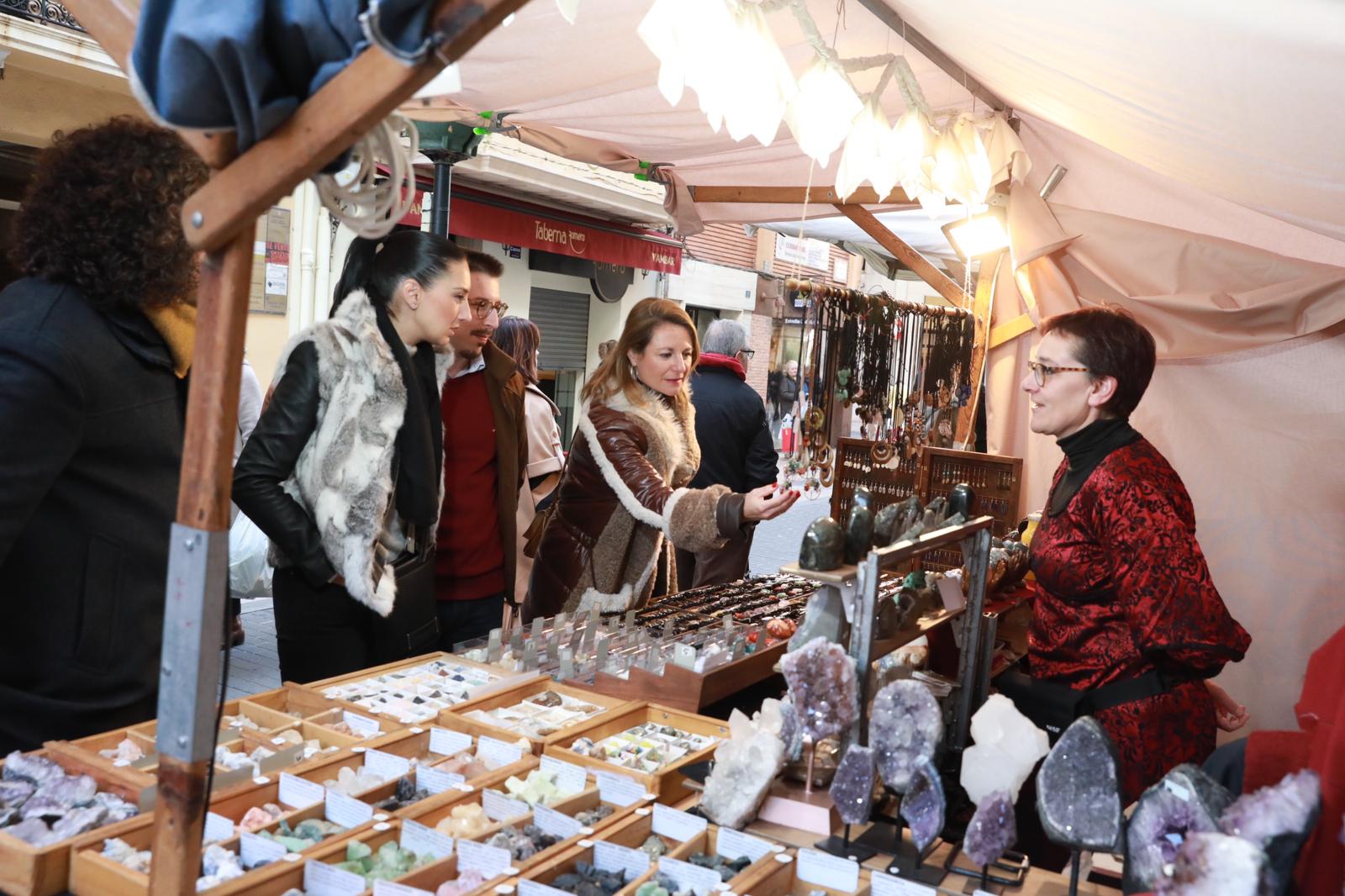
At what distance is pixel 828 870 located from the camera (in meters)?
1.73

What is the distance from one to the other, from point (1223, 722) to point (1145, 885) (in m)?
1.63

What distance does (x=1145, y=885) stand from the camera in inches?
57.9

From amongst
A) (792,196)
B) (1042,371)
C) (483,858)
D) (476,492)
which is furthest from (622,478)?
(792,196)

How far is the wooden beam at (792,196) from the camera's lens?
5.40 metres

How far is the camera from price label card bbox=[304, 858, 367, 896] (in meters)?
1.56

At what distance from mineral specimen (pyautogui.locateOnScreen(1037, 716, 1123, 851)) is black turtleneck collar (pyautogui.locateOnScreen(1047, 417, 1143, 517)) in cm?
114

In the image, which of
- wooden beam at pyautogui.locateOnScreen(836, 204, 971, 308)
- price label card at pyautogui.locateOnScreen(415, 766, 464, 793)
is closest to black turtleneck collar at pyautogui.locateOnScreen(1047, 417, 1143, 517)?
price label card at pyautogui.locateOnScreen(415, 766, 464, 793)

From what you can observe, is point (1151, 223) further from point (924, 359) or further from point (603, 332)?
point (603, 332)

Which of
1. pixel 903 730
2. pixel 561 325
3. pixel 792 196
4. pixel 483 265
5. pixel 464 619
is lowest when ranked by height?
pixel 464 619

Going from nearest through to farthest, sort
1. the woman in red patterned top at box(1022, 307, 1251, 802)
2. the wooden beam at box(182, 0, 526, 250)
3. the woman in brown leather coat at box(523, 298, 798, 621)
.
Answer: the wooden beam at box(182, 0, 526, 250), the woman in red patterned top at box(1022, 307, 1251, 802), the woman in brown leather coat at box(523, 298, 798, 621)

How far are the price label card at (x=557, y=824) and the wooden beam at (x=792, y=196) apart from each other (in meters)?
4.07

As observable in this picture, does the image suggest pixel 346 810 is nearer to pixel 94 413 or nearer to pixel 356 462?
pixel 94 413

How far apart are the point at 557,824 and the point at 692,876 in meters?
0.28

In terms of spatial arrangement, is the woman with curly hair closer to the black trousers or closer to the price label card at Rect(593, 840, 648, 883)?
the price label card at Rect(593, 840, 648, 883)
